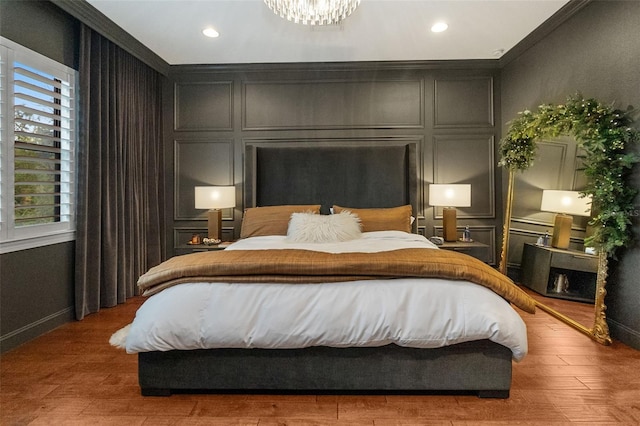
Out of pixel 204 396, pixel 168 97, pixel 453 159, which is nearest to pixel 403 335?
pixel 204 396

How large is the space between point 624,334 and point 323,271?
2425 millimetres

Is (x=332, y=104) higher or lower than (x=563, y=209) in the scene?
higher

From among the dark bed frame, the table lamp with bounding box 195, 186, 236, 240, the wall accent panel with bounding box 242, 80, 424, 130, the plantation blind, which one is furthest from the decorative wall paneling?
the plantation blind

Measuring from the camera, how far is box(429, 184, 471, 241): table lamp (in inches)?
161

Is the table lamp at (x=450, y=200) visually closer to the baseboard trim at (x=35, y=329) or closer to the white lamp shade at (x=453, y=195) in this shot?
the white lamp shade at (x=453, y=195)

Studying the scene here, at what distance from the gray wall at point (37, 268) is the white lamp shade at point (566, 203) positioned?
435cm

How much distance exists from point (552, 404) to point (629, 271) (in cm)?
141

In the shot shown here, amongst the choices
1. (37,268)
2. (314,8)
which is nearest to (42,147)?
(37,268)

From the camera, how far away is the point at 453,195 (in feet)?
13.4

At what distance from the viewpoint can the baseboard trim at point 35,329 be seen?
260 centimetres

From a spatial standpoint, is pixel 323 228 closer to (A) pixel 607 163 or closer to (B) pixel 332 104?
(B) pixel 332 104

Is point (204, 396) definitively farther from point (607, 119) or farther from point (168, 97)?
point (168, 97)

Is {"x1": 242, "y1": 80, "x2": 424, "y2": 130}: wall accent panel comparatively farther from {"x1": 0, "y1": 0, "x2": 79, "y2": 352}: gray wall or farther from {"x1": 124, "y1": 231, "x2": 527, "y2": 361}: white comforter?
{"x1": 124, "y1": 231, "x2": 527, "y2": 361}: white comforter

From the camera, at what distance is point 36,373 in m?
2.28
